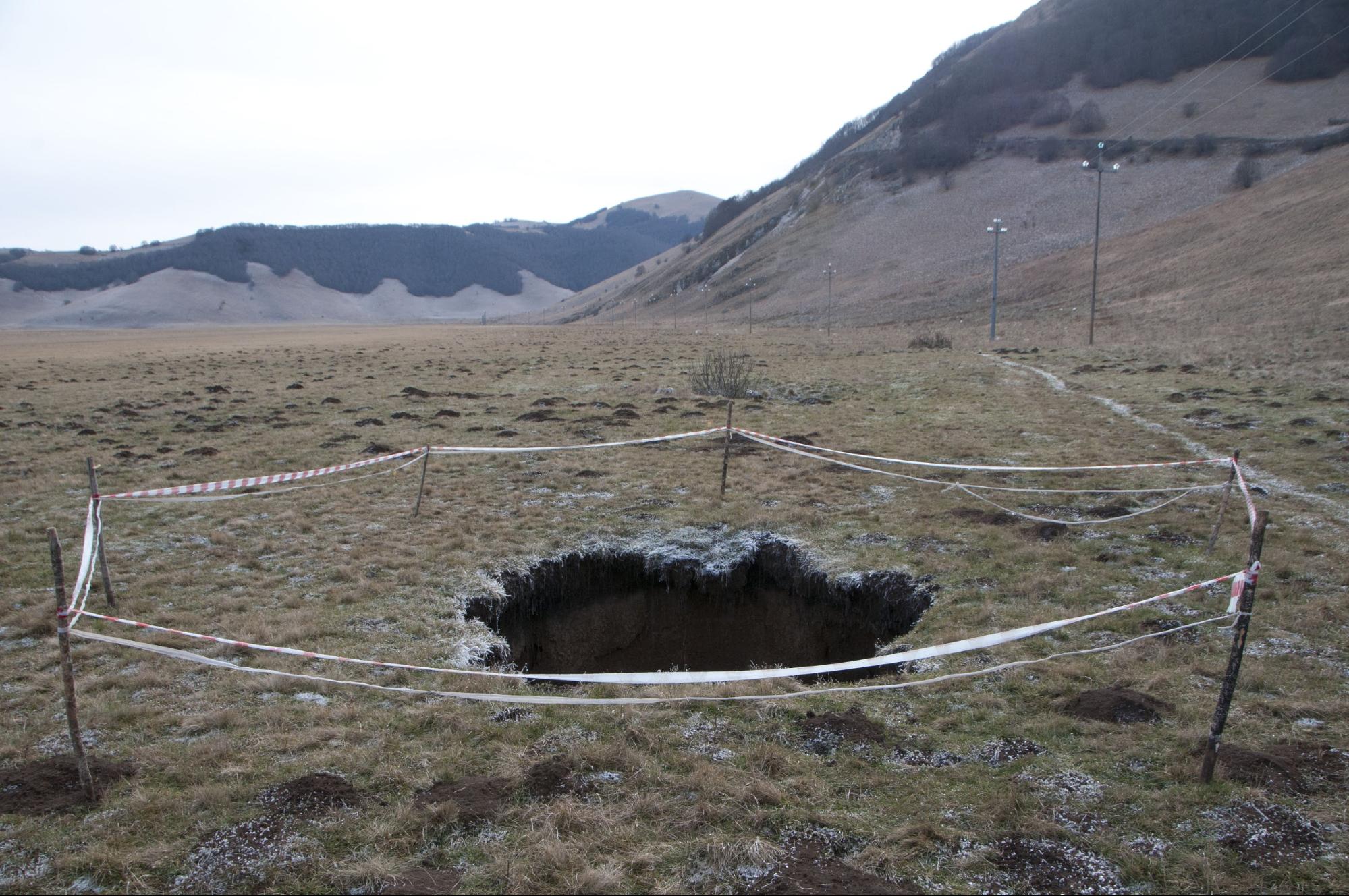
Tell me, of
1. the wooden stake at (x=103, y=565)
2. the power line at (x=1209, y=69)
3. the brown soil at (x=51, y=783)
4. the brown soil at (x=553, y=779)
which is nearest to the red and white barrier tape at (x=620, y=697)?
the brown soil at (x=553, y=779)

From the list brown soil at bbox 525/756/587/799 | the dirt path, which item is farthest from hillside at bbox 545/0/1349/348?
brown soil at bbox 525/756/587/799

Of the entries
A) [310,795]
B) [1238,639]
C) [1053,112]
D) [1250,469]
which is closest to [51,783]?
[310,795]

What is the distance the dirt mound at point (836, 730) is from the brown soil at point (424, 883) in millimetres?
2315

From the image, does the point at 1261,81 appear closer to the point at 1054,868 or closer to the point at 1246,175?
the point at 1246,175

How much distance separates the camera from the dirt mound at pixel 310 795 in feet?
14.7

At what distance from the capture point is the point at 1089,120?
9156 centimetres

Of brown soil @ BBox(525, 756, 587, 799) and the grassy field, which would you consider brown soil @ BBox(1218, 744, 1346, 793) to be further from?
brown soil @ BBox(525, 756, 587, 799)

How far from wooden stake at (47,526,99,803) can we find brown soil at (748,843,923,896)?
12.3 feet

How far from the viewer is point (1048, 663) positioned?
20.4 ft

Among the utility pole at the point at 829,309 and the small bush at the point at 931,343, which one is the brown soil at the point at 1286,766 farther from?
the utility pole at the point at 829,309

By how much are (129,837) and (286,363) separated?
3460 cm

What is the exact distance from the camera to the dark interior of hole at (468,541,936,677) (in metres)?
8.51

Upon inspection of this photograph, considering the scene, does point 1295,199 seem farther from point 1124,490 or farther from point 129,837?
point 129,837

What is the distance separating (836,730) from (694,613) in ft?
13.7
